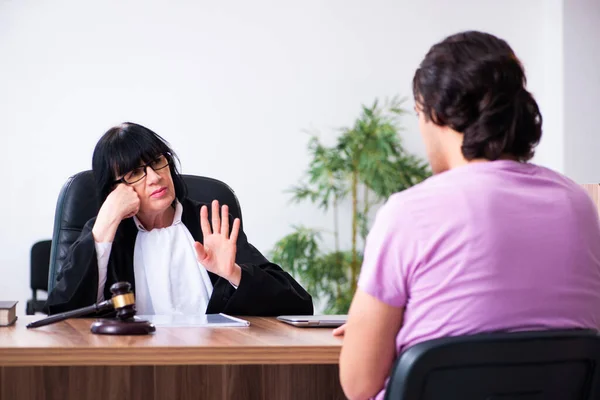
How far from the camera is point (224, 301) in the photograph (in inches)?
87.0

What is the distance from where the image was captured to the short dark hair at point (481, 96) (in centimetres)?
127

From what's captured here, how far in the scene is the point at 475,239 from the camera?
3.93 ft

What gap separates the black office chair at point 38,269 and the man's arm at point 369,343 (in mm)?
3919

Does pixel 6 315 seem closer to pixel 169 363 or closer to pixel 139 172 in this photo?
pixel 169 363

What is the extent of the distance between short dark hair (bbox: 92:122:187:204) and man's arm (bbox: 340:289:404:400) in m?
1.31

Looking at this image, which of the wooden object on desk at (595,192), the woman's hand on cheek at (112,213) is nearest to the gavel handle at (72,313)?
the woman's hand on cheek at (112,213)

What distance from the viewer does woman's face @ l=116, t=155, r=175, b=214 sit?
2385 millimetres

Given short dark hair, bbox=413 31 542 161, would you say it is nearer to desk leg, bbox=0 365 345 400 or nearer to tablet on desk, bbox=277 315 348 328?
tablet on desk, bbox=277 315 348 328

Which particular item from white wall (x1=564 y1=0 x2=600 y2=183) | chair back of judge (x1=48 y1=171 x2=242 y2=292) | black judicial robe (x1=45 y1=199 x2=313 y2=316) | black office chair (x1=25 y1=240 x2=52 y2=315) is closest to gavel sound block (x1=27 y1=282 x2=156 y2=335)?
black judicial robe (x1=45 y1=199 x2=313 y2=316)

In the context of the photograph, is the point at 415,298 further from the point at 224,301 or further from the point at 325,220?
the point at 325,220

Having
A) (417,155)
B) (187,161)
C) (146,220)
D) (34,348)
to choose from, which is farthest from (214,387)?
(417,155)

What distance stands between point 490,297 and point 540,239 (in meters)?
0.12

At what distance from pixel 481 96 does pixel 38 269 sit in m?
4.10

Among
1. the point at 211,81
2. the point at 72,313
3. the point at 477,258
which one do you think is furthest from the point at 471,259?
the point at 211,81
